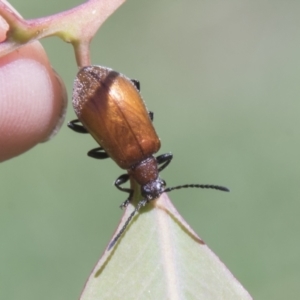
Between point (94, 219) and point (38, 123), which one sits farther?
point (94, 219)

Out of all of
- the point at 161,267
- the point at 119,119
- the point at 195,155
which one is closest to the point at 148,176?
the point at 119,119

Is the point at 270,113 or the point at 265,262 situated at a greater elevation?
the point at 270,113

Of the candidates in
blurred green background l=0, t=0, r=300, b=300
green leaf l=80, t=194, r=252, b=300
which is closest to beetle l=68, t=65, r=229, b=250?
green leaf l=80, t=194, r=252, b=300

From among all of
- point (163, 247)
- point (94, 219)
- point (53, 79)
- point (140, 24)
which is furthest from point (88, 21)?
point (140, 24)

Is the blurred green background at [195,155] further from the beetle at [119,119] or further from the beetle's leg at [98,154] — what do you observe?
the beetle at [119,119]

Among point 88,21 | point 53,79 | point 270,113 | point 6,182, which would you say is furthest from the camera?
point 270,113

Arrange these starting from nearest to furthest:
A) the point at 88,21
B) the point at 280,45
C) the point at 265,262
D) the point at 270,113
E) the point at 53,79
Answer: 1. the point at 88,21
2. the point at 53,79
3. the point at 265,262
4. the point at 270,113
5. the point at 280,45

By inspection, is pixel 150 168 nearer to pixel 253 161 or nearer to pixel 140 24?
pixel 253 161
